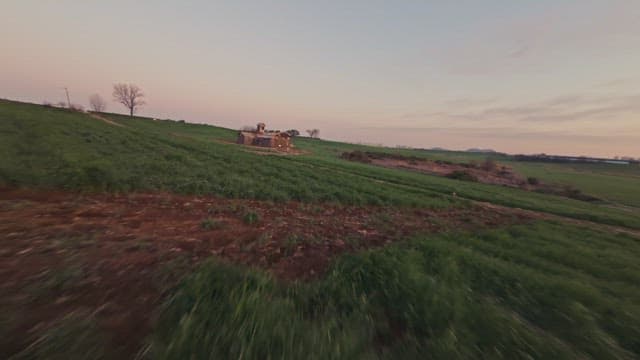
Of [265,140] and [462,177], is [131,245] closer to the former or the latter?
[462,177]

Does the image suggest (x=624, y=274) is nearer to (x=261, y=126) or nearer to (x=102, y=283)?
(x=102, y=283)

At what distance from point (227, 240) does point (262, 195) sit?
5.96 meters

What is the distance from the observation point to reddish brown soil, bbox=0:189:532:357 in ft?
11.8

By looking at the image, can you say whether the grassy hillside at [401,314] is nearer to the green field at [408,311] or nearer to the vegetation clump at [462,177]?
the green field at [408,311]

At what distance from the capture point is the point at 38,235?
5801 mm

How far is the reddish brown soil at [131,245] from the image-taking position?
3.59m

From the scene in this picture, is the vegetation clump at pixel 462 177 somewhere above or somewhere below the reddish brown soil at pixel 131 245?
below

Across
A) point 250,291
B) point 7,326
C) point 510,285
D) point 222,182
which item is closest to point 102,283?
point 7,326

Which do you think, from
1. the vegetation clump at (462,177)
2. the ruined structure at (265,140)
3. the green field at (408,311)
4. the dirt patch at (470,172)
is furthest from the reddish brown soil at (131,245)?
the ruined structure at (265,140)

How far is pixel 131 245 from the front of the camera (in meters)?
5.86

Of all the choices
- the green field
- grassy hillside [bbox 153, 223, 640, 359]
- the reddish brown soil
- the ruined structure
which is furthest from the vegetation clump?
grassy hillside [bbox 153, 223, 640, 359]

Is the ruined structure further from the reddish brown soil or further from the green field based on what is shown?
the green field

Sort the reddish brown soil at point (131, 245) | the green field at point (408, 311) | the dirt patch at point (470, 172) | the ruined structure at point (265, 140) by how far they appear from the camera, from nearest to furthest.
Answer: the green field at point (408, 311)
the reddish brown soil at point (131, 245)
the dirt patch at point (470, 172)
the ruined structure at point (265, 140)

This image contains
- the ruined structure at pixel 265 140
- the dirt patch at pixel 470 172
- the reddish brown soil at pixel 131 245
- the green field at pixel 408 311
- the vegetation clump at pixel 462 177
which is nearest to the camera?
the green field at pixel 408 311
